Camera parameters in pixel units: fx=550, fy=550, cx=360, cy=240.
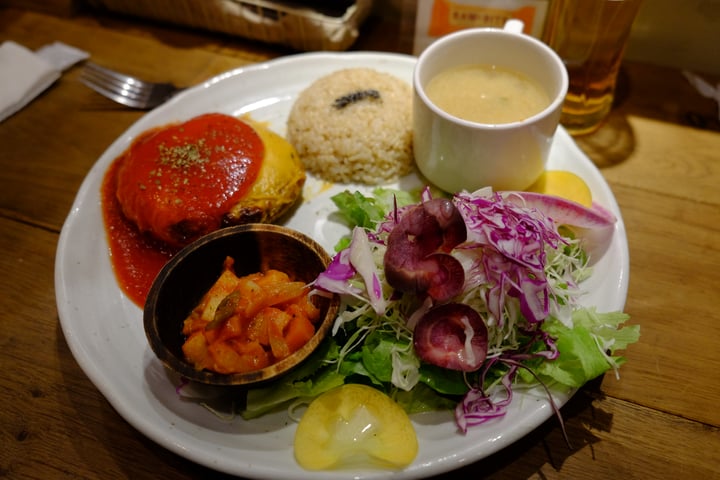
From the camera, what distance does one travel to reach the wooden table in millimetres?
1648

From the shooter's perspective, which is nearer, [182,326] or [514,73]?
[182,326]

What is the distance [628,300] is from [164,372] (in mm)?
1630

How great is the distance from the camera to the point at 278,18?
2836mm

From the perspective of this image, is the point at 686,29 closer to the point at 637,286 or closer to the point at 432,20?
the point at 432,20

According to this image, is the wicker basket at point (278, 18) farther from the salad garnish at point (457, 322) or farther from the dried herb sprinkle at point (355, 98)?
the salad garnish at point (457, 322)

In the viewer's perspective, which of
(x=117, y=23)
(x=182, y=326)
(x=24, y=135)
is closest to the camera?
(x=182, y=326)

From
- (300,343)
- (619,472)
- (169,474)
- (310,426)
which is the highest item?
(300,343)

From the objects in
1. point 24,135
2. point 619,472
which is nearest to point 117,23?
point 24,135

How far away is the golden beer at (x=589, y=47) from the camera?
229cm

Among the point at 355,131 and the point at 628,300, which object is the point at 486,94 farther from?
the point at 628,300

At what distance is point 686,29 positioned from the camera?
277 centimetres

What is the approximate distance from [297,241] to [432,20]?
4.94 ft

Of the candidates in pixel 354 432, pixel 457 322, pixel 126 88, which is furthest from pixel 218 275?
pixel 126 88

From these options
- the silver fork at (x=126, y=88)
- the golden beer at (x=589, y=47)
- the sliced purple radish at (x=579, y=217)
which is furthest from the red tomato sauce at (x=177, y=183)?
the golden beer at (x=589, y=47)
